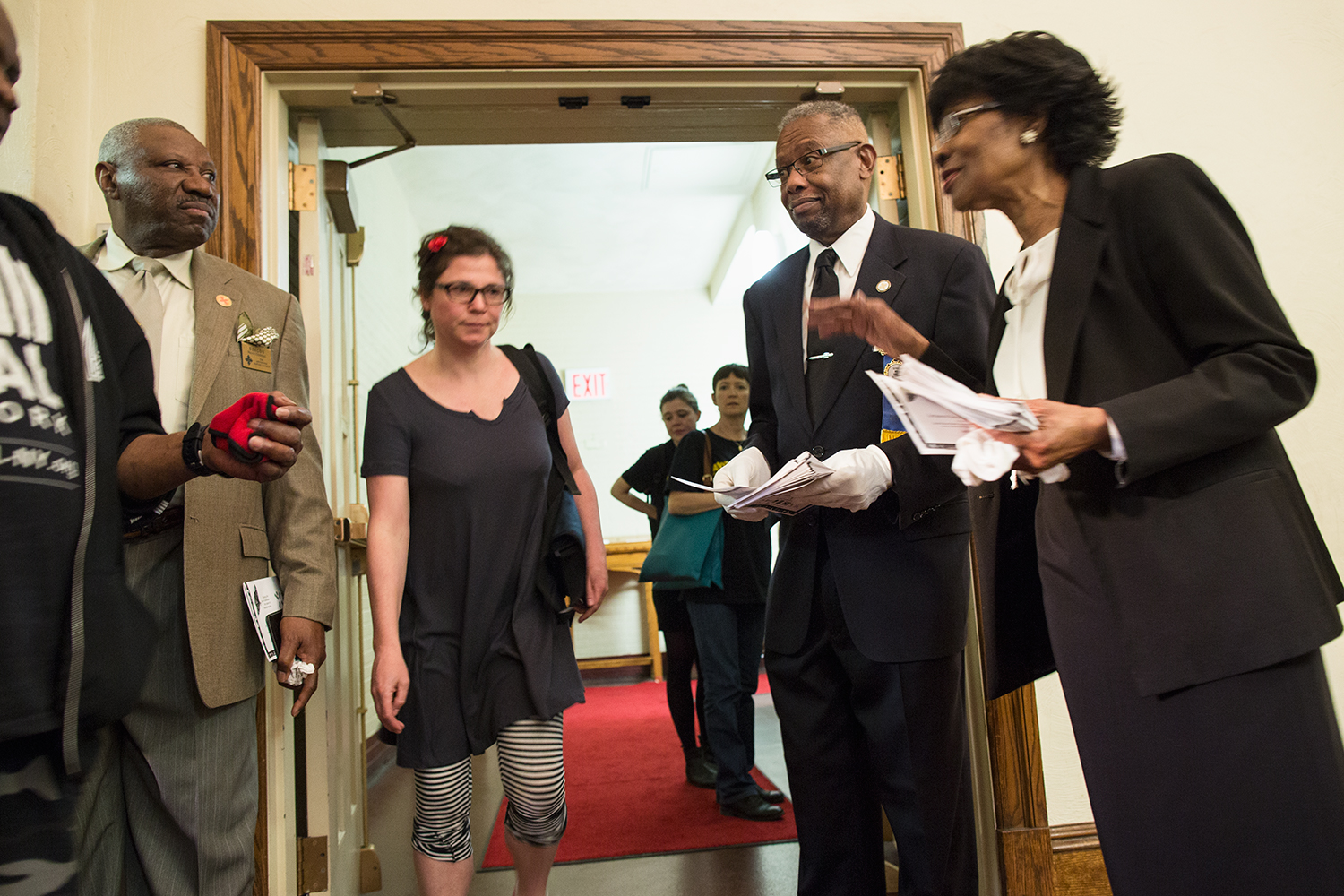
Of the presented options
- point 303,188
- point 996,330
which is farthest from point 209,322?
point 996,330

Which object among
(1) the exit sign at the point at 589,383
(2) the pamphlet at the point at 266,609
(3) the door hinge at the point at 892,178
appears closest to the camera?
(2) the pamphlet at the point at 266,609

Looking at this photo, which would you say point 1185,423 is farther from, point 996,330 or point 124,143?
point 124,143

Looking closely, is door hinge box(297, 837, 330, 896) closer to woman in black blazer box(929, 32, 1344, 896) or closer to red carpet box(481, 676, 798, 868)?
red carpet box(481, 676, 798, 868)

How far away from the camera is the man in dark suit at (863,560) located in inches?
60.2

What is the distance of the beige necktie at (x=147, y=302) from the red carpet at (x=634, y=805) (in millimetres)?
1959

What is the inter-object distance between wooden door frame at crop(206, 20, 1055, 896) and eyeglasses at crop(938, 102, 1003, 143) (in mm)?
1061

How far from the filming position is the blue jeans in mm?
3077

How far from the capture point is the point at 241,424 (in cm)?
109

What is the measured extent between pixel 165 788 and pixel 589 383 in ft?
24.2

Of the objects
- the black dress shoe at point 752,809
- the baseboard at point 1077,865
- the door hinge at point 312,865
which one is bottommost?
the black dress shoe at point 752,809

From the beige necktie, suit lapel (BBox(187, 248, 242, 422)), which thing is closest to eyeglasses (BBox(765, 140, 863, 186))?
suit lapel (BBox(187, 248, 242, 422))

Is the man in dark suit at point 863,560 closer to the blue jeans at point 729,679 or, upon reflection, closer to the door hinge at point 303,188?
the door hinge at point 303,188

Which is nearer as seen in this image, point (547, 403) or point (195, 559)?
point (195, 559)

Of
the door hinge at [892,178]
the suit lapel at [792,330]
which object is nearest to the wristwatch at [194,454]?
the suit lapel at [792,330]
